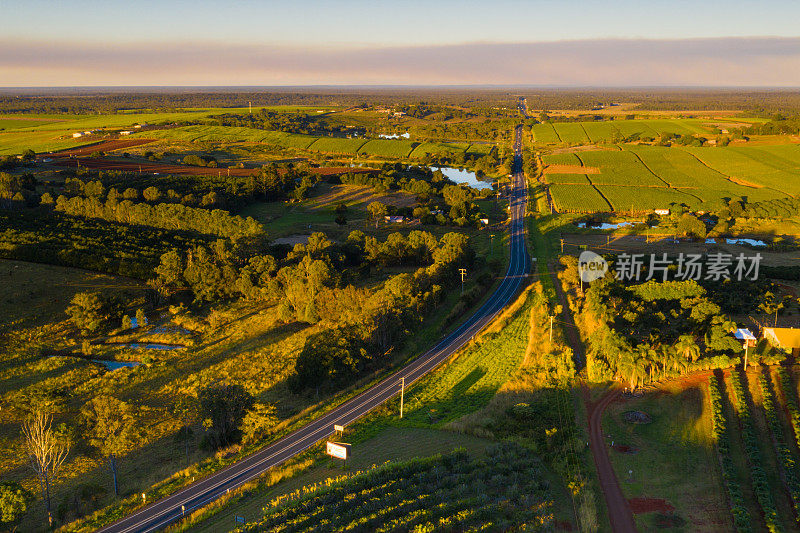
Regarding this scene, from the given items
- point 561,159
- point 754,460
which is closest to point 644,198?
point 561,159

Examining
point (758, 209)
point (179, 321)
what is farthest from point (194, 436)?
point (758, 209)

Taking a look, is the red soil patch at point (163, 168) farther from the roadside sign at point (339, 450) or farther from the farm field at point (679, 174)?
the roadside sign at point (339, 450)

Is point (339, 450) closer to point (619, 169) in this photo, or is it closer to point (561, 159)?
point (619, 169)

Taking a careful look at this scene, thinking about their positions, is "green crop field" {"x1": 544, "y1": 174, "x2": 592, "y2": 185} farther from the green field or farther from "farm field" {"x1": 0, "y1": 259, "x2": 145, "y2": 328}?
"farm field" {"x1": 0, "y1": 259, "x2": 145, "y2": 328}

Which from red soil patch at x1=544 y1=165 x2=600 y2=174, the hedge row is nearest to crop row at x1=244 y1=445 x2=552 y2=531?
the hedge row

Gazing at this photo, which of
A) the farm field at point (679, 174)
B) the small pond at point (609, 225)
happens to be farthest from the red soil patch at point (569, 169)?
the small pond at point (609, 225)
